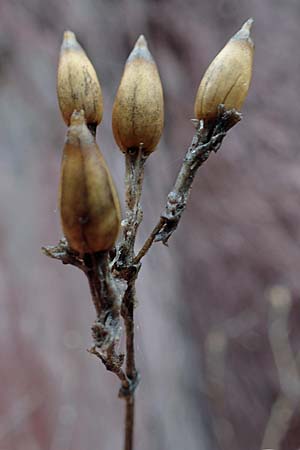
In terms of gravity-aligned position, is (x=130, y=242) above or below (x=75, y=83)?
below

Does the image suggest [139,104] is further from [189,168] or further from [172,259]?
[172,259]

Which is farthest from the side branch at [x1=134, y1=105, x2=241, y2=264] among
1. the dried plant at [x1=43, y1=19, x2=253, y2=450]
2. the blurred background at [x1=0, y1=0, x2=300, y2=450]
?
the blurred background at [x1=0, y1=0, x2=300, y2=450]

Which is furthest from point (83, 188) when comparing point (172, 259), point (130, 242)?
point (172, 259)

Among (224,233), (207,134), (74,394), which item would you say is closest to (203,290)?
(224,233)

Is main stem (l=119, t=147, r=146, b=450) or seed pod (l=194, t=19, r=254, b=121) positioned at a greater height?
seed pod (l=194, t=19, r=254, b=121)

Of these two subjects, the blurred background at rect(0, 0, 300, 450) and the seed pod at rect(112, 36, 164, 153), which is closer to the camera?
the seed pod at rect(112, 36, 164, 153)

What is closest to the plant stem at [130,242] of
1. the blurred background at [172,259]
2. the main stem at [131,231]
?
the main stem at [131,231]

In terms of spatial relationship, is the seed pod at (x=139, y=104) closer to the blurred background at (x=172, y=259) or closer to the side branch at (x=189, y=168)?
the side branch at (x=189, y=168)

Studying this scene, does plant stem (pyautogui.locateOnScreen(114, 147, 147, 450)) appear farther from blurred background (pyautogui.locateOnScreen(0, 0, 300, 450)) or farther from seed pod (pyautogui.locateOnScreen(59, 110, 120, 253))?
blurred background (pyautogui.locateOnScreen(0, 0, 300, 450))
